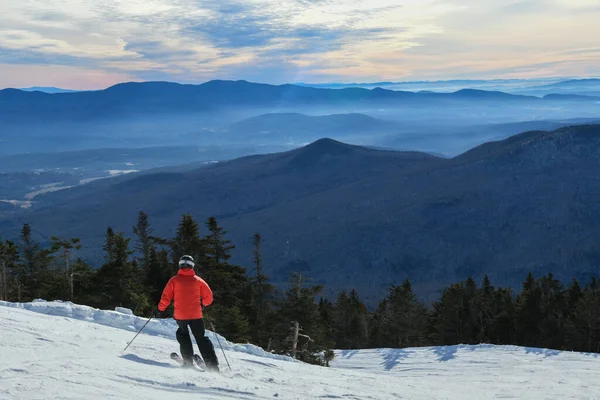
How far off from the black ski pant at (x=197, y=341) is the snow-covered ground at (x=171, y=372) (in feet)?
1.24

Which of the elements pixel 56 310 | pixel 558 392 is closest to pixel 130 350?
pixel 56 310

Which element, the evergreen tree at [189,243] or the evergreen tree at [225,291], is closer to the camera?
the evergreen tree at [225,291]

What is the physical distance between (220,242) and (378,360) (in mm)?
13451

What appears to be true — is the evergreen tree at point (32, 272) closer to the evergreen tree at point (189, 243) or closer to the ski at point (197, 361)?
the evergreen tree at point (189, 243)

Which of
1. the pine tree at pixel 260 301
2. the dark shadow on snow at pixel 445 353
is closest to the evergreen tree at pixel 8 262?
the pine tree at pixel 260 301

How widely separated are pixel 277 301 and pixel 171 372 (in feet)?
69.3

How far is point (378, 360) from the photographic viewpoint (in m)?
22.5

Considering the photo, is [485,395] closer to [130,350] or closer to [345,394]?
[345,394]

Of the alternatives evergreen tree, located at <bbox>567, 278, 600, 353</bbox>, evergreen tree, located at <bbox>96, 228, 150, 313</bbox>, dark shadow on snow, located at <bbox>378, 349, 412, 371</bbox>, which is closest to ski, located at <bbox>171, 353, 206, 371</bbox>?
dark shadow on snow, located at <bbox>378, 349, 412, 371</bbox>

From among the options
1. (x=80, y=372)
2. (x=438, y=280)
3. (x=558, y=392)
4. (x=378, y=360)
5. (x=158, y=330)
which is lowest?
(x=438, y=280)

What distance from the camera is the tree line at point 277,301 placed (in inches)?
1008

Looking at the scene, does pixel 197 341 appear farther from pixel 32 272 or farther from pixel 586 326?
pixel 32 272

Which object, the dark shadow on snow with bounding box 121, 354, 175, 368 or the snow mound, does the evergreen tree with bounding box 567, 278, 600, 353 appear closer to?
the snow mound

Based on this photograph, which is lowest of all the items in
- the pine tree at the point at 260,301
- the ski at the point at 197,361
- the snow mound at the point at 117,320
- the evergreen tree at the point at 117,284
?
the pine tree at the point at 260,301
